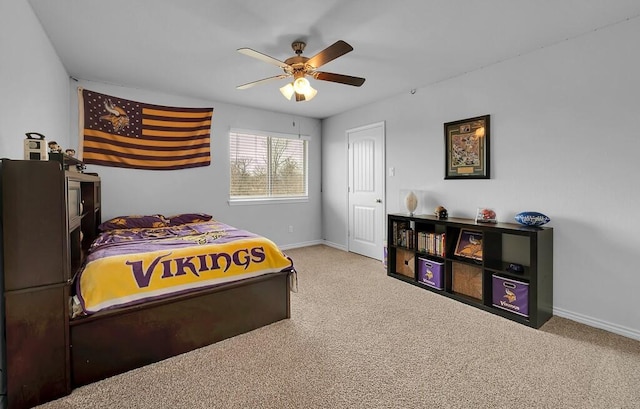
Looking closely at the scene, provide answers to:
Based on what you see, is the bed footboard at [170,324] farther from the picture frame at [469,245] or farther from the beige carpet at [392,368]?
the picture frame at [469,245]

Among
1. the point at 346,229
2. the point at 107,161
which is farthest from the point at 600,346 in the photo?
the point at 107,161

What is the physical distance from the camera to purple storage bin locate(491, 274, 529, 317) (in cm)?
260

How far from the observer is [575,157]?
2.60m

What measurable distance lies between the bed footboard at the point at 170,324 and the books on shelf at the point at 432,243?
5.85ft

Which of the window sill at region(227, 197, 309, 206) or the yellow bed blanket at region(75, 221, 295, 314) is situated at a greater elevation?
the window sill at region(227, 197, 309, 206)

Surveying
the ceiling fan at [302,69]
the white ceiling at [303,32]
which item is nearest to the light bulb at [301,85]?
the ceiling fan at [302,69]

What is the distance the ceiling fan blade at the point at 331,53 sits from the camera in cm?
215

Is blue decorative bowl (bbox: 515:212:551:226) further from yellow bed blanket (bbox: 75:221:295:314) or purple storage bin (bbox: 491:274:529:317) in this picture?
yellow bed blanket (bbox: 75:221:295:314)

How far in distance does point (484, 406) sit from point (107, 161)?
4444 millimetres

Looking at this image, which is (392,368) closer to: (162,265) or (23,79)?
(162,265)

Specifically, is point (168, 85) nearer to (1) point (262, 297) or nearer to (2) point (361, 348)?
(1) point (262, 297)

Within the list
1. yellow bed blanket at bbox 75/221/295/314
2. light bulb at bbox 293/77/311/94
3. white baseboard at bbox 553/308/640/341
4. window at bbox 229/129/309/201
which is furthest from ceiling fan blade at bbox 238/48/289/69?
white baseboard at bbox 553/308/640/341

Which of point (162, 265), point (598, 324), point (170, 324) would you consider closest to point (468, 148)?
point (598, 324)

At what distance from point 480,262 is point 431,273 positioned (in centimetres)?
56
